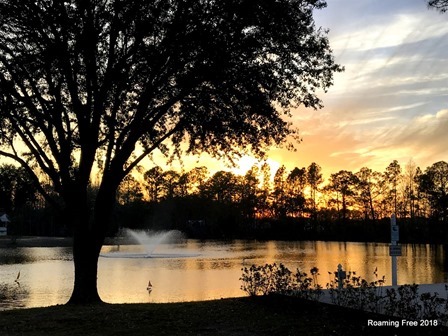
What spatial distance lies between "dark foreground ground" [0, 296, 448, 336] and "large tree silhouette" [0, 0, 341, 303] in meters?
3.52

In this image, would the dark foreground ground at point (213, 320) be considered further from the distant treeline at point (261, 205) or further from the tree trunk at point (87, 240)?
the distant treeline at point (261, 205)

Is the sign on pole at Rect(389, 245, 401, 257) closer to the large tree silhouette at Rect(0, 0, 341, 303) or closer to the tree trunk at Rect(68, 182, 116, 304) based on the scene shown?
the large tree silhouette at Rect(0, 0, 341, 303)

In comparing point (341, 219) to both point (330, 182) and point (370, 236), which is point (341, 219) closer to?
point (330, 182)

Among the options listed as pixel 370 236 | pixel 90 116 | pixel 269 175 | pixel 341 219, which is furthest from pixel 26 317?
pixel 269 175

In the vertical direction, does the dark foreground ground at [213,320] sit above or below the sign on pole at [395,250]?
below

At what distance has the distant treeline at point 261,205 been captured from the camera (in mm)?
→ 99250

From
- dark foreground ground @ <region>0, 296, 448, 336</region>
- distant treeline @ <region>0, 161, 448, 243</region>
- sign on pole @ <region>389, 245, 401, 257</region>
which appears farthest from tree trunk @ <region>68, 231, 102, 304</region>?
distant treeline @ <region>0, 161, 448, 243</region>

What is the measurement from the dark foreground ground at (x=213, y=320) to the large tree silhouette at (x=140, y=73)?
11.5 feet

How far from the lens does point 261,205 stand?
125438 millimetres

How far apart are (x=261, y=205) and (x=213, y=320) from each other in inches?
4539

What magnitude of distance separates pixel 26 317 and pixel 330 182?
10325 cm

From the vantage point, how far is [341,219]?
109062mm

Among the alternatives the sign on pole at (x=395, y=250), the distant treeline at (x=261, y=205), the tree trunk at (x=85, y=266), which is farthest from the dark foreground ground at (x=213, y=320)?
the distant treeline at (x=261, y=205)

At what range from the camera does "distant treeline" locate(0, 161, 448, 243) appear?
326ft
